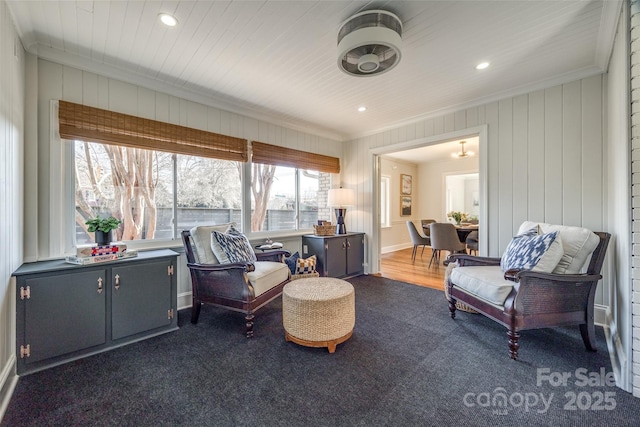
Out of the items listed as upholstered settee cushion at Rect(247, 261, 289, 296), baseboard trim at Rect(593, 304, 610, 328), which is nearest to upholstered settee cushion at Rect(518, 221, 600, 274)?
baseboard trim at Rect(593, 304, 610, 328)

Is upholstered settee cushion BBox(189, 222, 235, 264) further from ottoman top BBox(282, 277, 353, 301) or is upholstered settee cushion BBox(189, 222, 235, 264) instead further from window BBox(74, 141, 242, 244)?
ottoman top BBox(282, 277, 353, 301)

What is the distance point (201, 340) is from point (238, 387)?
778 mm

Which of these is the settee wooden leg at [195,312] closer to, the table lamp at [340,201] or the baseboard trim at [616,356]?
the table lamp at [340,201]

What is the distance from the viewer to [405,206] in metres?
7.40

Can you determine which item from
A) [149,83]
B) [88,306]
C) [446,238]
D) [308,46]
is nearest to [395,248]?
[446,238]

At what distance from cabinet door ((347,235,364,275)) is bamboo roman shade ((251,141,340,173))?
128 centimetres

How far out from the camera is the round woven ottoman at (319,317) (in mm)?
2025

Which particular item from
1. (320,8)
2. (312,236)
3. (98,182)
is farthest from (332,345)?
(98,182)

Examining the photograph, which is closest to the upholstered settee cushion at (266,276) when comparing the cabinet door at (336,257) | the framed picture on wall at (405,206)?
the cabinet door at (336,257)

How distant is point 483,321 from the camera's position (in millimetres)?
2615

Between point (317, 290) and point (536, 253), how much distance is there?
1.78 m

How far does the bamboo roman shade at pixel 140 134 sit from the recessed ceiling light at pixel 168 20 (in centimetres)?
113

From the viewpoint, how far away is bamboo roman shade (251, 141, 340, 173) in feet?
12.1

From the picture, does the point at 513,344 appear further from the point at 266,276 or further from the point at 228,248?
the point at 228,248
